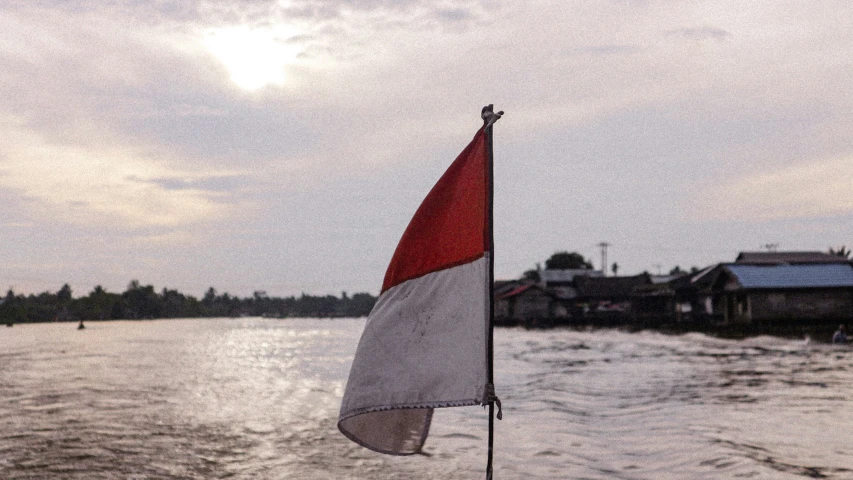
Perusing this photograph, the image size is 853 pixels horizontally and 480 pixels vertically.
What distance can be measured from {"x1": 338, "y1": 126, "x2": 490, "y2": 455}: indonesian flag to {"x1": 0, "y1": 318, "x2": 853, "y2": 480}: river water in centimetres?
585

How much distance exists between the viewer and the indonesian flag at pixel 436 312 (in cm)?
465

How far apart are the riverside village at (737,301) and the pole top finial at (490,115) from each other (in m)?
37.9

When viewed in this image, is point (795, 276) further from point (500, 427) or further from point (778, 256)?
point (500, 427)

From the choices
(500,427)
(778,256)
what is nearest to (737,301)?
(778,256)

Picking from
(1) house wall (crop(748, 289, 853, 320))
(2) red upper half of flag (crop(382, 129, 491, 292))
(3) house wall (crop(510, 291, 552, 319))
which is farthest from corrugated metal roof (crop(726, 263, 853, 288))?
(2) red upper half of flag (crop(382, 129, 491, 292))

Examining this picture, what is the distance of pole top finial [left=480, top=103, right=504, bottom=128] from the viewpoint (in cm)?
475

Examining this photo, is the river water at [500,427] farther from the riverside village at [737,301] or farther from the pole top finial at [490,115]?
the riverside village at [737,301]

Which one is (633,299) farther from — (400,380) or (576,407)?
(400,380)

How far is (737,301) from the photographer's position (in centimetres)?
4919

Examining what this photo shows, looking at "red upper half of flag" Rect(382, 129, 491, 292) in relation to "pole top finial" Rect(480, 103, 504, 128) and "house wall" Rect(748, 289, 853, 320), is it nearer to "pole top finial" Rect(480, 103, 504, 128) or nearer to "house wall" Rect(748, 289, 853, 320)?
"pole top finial" Rect(480, 103, 504, 128)

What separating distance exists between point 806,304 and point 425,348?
155ft

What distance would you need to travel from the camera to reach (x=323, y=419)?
16375 millimetres

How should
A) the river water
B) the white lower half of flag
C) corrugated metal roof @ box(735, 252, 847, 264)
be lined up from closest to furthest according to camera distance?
the white lower half of flag < the river water < corrugated metal roof @ box(735, 252, 847, 264)

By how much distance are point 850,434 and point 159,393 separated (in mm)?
18346
